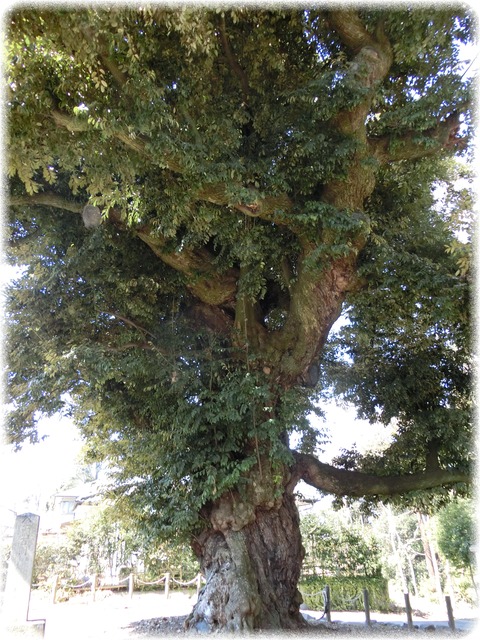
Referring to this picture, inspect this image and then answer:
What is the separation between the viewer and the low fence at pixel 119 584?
40.7 feet

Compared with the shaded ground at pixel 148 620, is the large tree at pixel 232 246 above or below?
above

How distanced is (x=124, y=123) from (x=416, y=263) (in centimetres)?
415

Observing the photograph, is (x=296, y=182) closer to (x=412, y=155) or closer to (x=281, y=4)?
(x=412, y=155)

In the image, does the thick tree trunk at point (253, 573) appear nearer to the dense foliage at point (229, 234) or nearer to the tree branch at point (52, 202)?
the dense foliage at point (229, 234)

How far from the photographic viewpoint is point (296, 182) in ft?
19.4

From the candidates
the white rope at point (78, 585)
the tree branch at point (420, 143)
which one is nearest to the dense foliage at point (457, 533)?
the tree branch at point (420, 143)

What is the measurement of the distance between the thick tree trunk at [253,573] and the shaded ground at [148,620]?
341 millimetres

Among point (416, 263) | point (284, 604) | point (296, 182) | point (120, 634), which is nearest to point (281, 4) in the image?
point (296, 182)

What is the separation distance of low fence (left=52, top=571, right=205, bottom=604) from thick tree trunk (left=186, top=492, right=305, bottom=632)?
685 centimetres

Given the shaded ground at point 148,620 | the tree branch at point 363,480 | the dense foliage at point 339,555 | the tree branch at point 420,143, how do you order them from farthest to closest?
the dense foliage at point 339,555 → the tree branch at point 363,480 → the shaded ground at point 148,620 → the tree branch at point 420,143

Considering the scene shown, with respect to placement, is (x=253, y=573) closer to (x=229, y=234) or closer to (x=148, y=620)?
(x=148, y=620)

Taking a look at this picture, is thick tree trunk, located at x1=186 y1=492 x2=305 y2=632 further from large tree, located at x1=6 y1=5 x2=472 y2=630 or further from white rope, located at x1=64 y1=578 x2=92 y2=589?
white rope, located at x1=64 y1=578 x2=92 y2=589

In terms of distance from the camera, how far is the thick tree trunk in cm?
555

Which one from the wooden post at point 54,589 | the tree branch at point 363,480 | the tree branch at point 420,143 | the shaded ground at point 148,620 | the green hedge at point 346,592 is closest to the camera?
the tree branch at point 420,143
